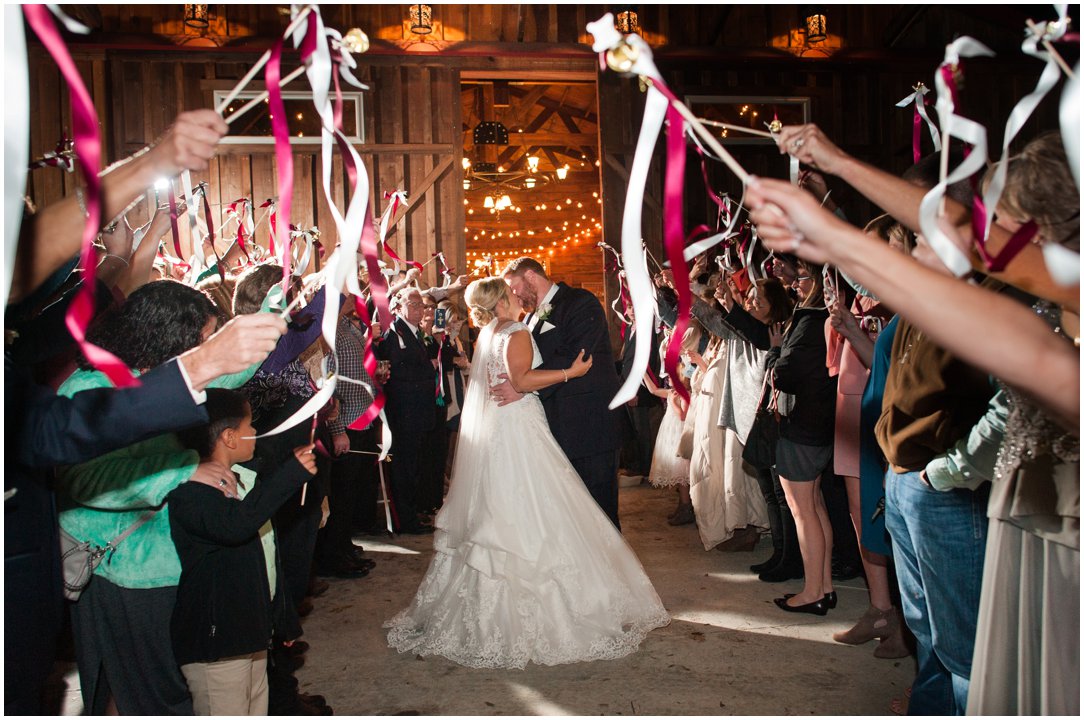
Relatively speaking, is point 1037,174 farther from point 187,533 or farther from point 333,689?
point 333,689

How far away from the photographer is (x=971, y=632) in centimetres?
227

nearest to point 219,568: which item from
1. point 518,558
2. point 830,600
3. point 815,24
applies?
point 518,558

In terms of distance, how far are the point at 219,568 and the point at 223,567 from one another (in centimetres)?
1

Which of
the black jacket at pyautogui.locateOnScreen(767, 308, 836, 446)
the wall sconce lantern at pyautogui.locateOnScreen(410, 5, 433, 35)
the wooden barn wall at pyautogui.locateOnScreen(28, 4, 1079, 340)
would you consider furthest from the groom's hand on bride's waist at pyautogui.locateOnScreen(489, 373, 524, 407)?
the wall sconce lantern at pyautogui.locateOnScreen(410, 5, 433, 35)

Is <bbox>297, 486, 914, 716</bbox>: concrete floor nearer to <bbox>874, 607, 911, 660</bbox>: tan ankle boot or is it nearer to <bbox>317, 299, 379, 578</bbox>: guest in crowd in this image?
<bbox>874, 607, 911, 660</bbox>: tan ankle boot

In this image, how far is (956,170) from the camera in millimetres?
1447

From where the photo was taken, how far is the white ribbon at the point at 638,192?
152 centimetres

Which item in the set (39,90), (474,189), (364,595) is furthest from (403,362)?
(474,189)

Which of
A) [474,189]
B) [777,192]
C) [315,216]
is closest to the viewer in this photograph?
[777,192]

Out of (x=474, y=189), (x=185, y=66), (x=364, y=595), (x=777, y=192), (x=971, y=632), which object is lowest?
(x=364, y=595)

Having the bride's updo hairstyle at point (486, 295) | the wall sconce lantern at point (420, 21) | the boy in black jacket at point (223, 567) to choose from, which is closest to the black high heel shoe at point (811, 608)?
the bride's updo hairstyle at point (486, 295)

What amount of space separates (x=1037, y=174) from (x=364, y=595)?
13.7 feet

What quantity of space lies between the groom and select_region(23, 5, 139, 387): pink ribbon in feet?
10.1

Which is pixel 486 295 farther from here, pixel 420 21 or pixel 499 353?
pixel 420 21
